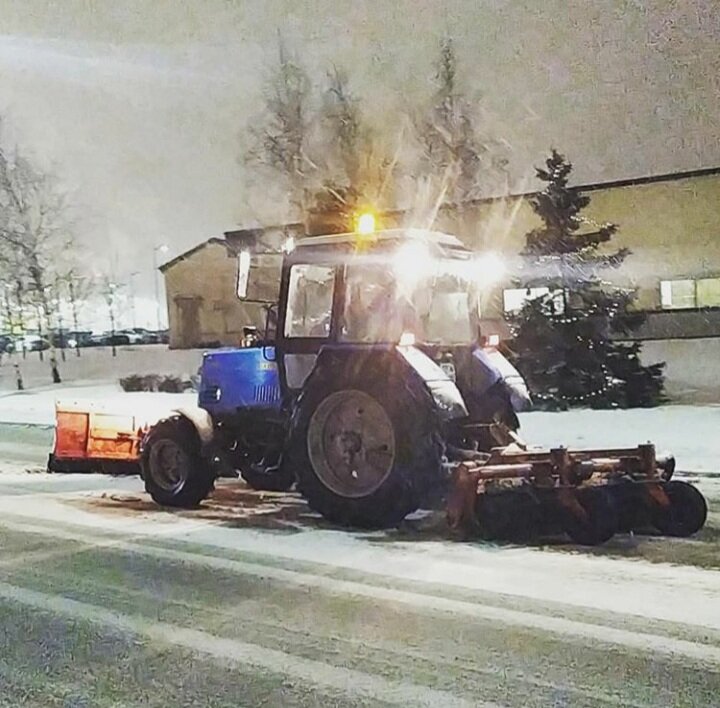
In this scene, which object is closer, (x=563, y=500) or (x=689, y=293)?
(x=563, y=500)

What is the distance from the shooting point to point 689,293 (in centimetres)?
2178

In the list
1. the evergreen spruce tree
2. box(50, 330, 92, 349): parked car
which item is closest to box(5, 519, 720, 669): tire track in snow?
the evergreen spruce tree

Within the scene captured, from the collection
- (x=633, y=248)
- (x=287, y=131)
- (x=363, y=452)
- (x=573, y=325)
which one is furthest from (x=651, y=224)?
(x=363, y=452)

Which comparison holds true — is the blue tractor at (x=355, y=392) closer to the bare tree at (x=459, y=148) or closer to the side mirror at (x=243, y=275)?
the side mirror at (x=243, y=275)

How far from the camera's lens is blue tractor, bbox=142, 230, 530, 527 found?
6.66m

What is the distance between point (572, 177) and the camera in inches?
709

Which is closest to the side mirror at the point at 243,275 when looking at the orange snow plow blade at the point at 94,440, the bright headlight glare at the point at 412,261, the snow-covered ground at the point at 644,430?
the bright headlight glare at the point at 412,261

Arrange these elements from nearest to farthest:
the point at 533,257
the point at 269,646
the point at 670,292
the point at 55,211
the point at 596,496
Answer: the point at 269,646
the point at 596,496
the point at 533,257
the point at 670,292
the point at 55,211

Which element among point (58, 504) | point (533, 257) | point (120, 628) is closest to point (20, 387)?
point (533, 257)

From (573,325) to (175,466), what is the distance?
8.89m

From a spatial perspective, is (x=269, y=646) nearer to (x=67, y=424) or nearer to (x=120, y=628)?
(x=120, y=628)

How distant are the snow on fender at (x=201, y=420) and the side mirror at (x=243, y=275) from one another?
126 centimetres

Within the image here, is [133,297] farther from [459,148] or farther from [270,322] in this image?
[270,322]

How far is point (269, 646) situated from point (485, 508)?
→ 2.10 metres
